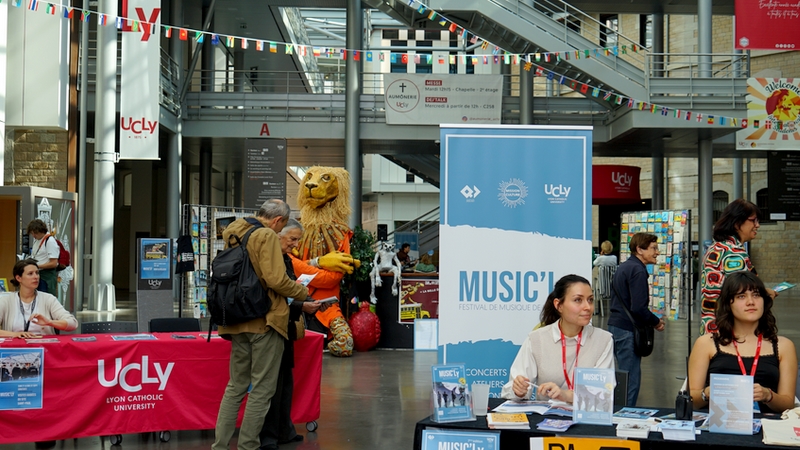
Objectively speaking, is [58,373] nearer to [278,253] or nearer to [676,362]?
[278,253]

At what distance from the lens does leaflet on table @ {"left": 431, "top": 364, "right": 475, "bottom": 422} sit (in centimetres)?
325

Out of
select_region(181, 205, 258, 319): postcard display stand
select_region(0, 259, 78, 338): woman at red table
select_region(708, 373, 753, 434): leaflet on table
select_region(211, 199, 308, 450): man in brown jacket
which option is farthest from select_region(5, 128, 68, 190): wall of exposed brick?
select_region(708, 373, 753, 434): leaflet on table

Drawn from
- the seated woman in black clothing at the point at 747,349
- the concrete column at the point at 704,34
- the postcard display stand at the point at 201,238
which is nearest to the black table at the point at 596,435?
the seated woman in black clothing at the point at 747,349

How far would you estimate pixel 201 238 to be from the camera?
429 inches

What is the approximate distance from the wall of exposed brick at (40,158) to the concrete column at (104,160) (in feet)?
2.53

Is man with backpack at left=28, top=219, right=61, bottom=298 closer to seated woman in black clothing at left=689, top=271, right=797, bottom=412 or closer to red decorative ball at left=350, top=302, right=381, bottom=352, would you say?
red decorative ball at left=350, top=302, right=381, bottom=352

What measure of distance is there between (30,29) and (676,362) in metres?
10.8

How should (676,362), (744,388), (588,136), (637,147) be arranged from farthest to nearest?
1. (637,147)
2. (676,362)
3. (588,136)
4. (744,388)

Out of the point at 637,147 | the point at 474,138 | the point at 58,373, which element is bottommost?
the point at 58,373

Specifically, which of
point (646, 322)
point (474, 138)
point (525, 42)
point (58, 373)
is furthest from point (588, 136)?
point (525, 42)

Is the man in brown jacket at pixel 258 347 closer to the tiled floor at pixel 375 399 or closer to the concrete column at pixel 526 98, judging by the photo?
the tiled floor at pixel 375 399

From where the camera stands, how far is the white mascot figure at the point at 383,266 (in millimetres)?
10398

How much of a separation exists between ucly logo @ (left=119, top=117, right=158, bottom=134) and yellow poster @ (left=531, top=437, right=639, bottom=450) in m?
11.0

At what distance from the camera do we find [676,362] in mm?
9812
